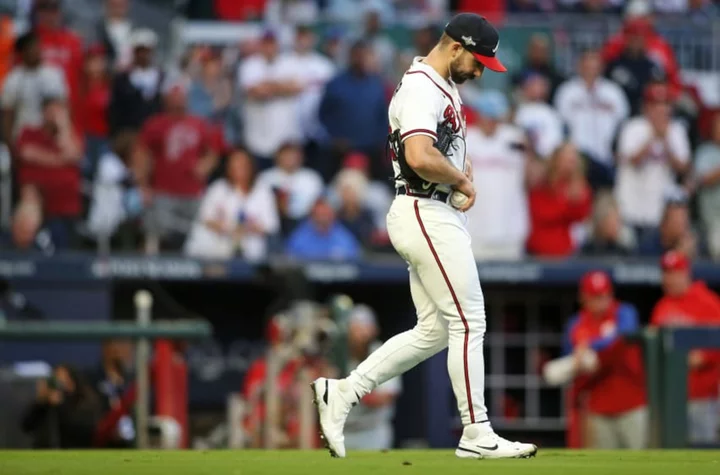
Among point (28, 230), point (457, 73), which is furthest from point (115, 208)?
point (457, 73)

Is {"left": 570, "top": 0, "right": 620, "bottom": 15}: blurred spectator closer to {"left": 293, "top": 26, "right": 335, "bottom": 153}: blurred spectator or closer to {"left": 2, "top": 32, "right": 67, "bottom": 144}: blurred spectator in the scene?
{"left": 293, "top": 26, "right": 335, "bottom": 153}: blurred spectator

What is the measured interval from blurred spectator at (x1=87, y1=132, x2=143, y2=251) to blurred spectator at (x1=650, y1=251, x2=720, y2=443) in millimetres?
4662

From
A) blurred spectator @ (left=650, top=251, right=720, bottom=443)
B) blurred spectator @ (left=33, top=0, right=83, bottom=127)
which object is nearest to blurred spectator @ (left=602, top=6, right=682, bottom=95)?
blurred spectator @ (left=650, top=251, right=720, bottom=443)

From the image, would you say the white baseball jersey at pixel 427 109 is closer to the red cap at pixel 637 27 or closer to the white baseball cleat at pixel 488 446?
the white baseball cleat at pixel 488 446

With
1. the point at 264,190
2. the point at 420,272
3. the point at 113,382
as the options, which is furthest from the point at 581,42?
the point at 420,272

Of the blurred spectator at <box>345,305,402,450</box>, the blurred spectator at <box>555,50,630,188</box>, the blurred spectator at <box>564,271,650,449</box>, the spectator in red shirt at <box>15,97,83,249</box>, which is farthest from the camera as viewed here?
the blurred spectator at <box>555,50,630,188</box>

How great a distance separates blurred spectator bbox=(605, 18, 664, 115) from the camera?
1420 centimetres

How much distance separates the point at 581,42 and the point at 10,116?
532 cm

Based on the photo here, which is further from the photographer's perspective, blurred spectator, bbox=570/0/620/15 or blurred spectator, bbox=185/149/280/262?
blurred spectator, bbox=570/0/620/15

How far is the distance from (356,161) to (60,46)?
282 centimetres

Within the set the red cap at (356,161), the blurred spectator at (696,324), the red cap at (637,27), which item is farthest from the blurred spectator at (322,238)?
the red cap at (637,27)

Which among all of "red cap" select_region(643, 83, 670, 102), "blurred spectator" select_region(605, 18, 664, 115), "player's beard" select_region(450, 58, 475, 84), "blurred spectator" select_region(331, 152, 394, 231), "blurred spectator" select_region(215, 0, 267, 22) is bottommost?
"blurred spectator" select_region(331, 152, 394, 231)

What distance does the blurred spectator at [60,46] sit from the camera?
1348 cm

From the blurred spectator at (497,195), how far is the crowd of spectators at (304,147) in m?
0.02
